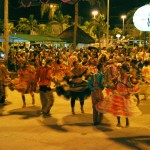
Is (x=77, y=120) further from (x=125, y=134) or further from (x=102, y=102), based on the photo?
(x=125, y=134)

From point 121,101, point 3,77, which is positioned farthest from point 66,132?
point 3,77

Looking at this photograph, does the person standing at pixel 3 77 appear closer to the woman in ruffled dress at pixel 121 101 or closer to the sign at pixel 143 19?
the woman in ruffled dress at pixel 121 101

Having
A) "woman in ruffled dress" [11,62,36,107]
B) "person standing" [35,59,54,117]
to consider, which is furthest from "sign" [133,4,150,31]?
"person standing" [35,59,54,117]

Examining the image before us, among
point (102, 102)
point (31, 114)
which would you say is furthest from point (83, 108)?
point (102, 102)

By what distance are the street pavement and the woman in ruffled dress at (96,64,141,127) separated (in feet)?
1.38

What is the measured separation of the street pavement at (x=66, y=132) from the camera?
25.3 ft

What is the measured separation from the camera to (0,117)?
34.7 ft

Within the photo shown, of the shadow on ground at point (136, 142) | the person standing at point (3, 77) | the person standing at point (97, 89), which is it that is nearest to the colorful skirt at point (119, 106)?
the person standing at point (97, 89)

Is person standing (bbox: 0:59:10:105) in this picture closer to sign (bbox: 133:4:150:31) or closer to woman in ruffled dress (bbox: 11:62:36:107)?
woman in ruffled dress (bbox: 11:62:36:107)

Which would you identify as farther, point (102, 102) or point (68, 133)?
point (102, 102)

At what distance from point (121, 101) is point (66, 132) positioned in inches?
59.5

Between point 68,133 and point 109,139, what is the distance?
104 centimetres

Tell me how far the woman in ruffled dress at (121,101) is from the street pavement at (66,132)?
1.38 feet

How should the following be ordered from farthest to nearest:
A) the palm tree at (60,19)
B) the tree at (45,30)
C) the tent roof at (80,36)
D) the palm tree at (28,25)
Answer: the palm tree at (28,25) < the palm tree at (60,19) < the tree at (45,30) < the tent roof at (80,36)
